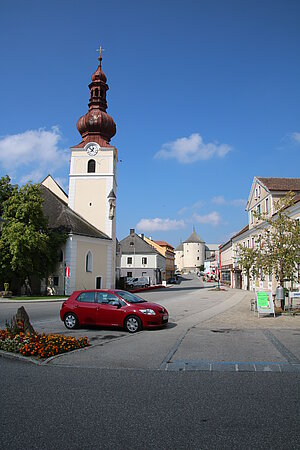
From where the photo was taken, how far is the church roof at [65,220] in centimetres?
3656

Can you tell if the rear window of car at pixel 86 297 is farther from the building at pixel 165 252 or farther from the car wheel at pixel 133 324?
the building at pixel 165 252

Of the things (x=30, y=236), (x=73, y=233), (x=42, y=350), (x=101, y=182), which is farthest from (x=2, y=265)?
(x=42, y=350)

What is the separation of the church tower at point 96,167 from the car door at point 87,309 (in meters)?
29.0

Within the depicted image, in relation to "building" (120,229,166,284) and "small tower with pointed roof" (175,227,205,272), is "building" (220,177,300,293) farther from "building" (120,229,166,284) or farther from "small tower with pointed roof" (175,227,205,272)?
"small tower with pointed roof" (175,227,205,272)

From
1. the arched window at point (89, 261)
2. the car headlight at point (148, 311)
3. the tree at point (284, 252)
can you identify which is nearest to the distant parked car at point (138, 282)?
the arched window at point (89, 261)

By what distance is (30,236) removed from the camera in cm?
3002

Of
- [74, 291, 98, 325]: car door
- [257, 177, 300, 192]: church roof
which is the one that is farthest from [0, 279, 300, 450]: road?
[257, 177, 300, 192]: church roof

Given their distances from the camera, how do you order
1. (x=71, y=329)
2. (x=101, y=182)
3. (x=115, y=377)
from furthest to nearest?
(x=101, y=182) → (x=71, y=329) → (x=115, y=377)

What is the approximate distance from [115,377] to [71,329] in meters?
6.88

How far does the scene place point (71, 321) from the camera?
13.5 m

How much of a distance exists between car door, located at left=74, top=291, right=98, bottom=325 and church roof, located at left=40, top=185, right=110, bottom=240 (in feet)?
73.1

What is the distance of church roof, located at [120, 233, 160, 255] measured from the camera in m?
76.2

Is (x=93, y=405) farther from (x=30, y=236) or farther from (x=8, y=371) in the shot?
(x=30, y=236)

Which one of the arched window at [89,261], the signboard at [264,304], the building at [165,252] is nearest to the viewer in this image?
the signboard at [264,304]
